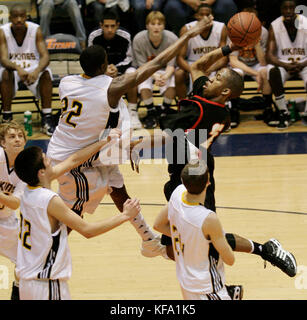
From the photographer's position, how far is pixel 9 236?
196 inches

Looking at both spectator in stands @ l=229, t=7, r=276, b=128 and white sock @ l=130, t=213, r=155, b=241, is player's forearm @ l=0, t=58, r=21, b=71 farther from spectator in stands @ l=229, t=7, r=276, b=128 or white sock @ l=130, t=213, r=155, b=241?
white sock @ l=130, t=213, r=155, b=241

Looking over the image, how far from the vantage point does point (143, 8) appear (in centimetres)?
1084

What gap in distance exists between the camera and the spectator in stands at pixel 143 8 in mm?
10773

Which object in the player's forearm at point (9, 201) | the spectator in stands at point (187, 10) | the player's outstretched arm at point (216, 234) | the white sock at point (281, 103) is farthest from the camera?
the spectator in stands at point (187, 10)

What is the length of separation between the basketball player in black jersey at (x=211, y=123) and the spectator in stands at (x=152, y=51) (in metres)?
5.15

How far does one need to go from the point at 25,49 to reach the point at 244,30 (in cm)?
503

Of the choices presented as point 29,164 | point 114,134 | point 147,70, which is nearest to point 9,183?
point 114,134

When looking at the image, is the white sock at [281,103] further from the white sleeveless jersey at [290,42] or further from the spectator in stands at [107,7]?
the spectator in stands at [107,7]

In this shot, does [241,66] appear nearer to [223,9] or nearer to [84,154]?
[223,9]

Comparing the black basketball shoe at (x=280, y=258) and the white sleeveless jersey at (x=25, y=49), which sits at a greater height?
the white sleeveless jersey at (x=25, y=49)

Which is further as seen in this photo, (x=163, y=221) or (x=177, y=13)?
(x=177, y=13)

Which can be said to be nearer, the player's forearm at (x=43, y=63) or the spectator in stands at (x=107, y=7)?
the player's forearm at (x=43, y=63)

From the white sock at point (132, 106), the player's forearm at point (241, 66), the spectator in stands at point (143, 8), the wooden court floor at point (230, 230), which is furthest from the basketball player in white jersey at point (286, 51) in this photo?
the white sock at point (132, 106)

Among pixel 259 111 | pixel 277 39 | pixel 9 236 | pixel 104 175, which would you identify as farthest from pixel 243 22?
pixel 259 111
